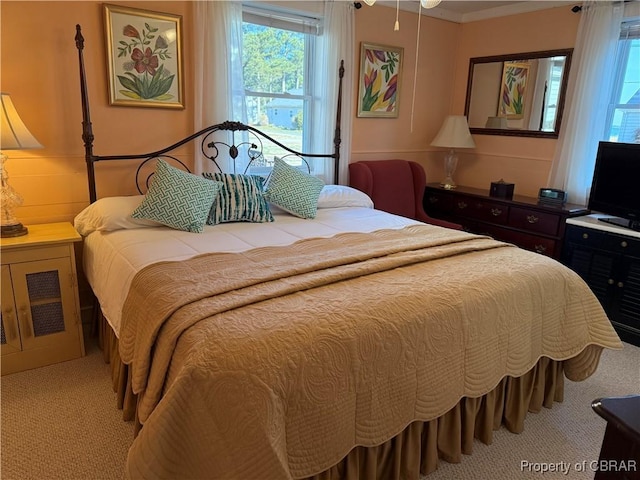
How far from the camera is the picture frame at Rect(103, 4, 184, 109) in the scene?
2.80 meters

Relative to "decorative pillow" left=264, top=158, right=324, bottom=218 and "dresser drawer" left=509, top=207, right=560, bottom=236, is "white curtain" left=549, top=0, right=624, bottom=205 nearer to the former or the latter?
"dresser drawer" left=509, top=207, right=560, bottom=236

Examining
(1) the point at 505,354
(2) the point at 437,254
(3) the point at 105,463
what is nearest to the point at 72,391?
(3) the point at 105,463

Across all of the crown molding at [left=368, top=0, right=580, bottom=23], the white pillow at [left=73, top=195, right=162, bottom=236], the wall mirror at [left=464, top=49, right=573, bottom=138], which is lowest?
the white pillow at [left=73, top=195, right=162, bottom=236]

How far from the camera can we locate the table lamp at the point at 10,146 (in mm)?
2301

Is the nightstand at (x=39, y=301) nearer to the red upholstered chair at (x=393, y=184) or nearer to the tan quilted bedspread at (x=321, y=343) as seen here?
the tan quilted bedspread at (x=321, y=343)

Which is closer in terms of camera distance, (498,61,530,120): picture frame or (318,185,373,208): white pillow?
(318,185,373,208): white pillow

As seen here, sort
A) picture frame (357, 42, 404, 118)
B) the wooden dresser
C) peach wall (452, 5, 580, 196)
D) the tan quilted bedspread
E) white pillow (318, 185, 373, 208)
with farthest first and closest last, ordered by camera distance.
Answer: picture frame (357, 42, 404, 118) → peach wall (452, 5, 580, 196) → the wooden dresser → white pillow (318, 185, 373, 208) → the tan quilted bedspread

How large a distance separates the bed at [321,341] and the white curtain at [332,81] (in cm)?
134

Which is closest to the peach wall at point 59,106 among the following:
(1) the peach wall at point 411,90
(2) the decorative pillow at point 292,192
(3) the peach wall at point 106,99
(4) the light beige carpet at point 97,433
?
(3) the peach wall at point 106,99

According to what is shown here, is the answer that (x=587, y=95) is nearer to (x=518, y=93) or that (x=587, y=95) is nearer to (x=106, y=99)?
(x=518, y=93)

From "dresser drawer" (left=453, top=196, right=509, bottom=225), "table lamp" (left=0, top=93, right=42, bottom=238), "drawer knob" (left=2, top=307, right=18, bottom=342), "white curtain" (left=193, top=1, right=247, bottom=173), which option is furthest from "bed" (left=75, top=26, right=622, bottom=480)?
"dresser drawer" (left=453, top=196, right=509, bottom=225)

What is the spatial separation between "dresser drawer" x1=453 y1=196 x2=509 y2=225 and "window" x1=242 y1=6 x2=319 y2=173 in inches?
60.5

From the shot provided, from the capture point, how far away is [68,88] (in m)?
2.73

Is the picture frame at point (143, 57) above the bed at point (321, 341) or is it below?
above
